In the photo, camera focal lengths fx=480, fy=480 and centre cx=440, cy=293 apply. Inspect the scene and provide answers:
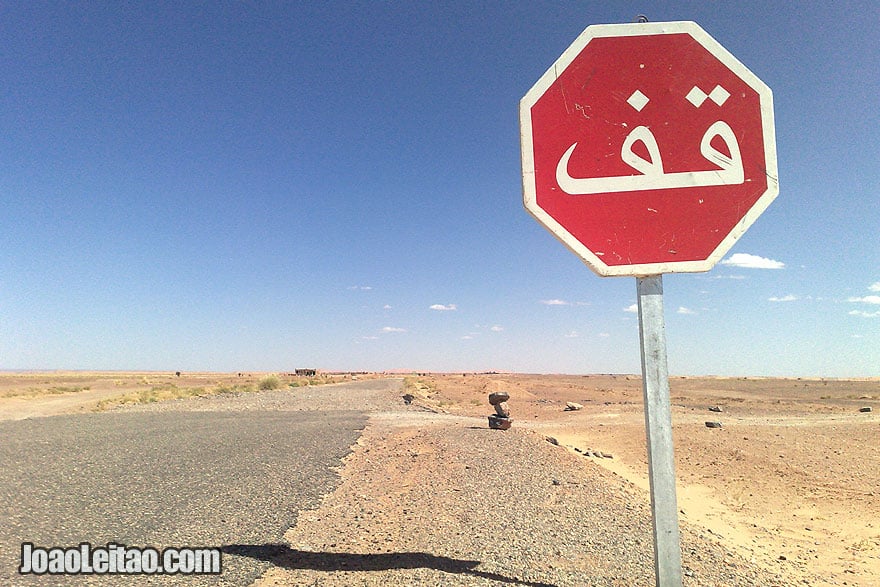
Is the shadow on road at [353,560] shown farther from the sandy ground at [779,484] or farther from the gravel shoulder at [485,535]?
the sandy ground at [779,484]

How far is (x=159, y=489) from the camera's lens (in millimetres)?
7039

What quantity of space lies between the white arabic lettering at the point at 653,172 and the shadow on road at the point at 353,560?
8.95 ft

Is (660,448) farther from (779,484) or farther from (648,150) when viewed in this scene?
(779,484)

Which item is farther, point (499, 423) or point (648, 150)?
point (499, 423)

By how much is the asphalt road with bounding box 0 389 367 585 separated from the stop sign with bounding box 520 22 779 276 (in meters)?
3.94

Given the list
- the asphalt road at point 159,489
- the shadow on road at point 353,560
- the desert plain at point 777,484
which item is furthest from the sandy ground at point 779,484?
the asphalt road at point 159,489

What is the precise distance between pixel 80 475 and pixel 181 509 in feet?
10.7

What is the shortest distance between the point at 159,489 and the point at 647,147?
7.82 metres

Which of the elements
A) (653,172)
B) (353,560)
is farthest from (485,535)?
(653,172)

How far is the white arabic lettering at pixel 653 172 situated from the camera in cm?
231

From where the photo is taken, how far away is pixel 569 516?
5562 mm

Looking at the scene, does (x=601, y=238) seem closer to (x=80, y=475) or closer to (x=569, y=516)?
(x=569, y=516)

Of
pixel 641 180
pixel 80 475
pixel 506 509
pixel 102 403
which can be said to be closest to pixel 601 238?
pixel 641 180

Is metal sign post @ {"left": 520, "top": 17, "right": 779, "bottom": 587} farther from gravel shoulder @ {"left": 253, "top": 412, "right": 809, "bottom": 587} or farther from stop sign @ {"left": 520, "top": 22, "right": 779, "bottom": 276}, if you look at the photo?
gravel shoulder @ {"left": 253, "top": 412, "right": 809, "bottom": 587}
